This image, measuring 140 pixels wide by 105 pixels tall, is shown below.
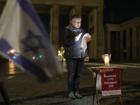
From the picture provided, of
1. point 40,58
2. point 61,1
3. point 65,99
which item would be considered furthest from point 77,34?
point 61,1

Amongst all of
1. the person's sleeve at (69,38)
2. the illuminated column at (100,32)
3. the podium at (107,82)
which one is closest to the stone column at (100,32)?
the illuminated column at (100,32)

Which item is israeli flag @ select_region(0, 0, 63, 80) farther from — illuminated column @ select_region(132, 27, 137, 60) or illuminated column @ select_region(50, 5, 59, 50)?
illuminated column @ select_region(50, 5, 59, 50)

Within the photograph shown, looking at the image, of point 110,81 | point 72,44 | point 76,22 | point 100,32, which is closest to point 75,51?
point 72,44

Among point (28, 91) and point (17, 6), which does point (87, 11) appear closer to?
point (28, 91)

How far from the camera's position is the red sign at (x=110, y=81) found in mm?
8969

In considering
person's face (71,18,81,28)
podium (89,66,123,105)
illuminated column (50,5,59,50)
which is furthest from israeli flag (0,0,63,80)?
illuminated column (50,5,59,50)

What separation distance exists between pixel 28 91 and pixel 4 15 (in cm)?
810

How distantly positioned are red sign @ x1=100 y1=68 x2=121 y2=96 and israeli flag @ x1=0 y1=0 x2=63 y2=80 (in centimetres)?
429

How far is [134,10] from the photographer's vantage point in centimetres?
8212

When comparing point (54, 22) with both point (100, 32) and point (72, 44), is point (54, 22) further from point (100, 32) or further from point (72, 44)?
point (72, 44)

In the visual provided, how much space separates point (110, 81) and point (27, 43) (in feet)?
14.8

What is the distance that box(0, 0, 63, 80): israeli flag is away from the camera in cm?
460

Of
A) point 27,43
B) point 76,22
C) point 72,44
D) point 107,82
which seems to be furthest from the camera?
A: point 72,44

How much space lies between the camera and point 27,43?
15.4 feet
